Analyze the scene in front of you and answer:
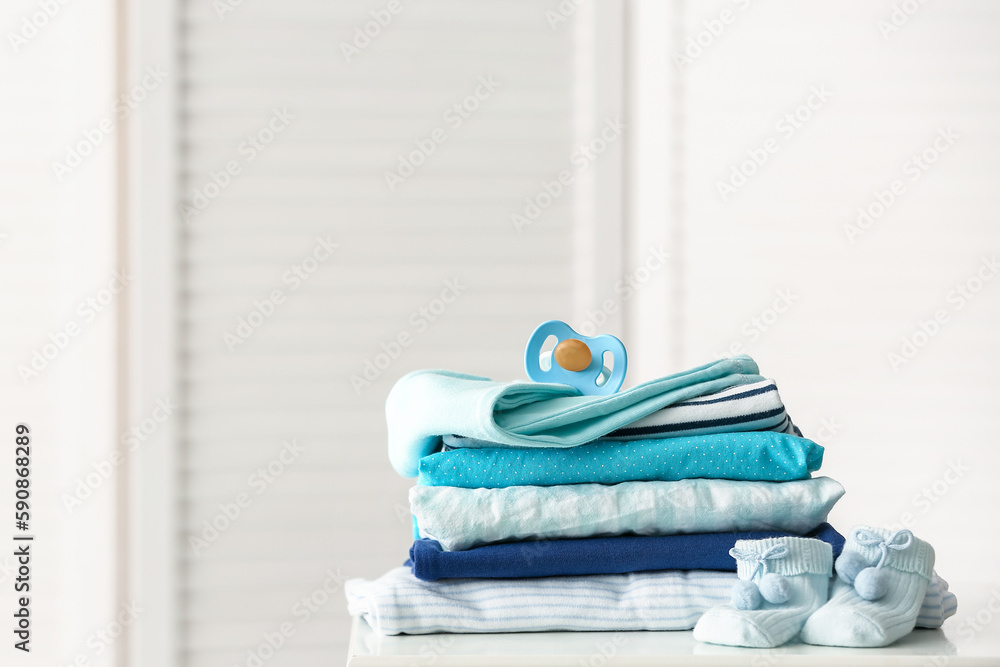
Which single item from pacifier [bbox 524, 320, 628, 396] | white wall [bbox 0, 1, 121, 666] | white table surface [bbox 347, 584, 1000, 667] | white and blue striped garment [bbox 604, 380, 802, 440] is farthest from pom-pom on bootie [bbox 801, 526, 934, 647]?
white wall [bbox 0, 1, 121, 666]

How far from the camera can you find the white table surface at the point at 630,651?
22.5 inches

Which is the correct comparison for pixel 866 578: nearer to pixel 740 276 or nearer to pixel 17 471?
pixel 740 276

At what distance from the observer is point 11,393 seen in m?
1.42

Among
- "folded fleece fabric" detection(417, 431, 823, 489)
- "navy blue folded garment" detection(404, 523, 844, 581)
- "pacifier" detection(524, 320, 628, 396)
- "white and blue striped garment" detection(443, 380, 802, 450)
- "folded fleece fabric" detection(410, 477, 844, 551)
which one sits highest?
"pacifier" detection(524, 320, 628, 396)

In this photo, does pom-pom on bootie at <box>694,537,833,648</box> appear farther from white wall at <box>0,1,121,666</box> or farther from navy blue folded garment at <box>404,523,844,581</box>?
white wall at <box>0,1,121,666</box>

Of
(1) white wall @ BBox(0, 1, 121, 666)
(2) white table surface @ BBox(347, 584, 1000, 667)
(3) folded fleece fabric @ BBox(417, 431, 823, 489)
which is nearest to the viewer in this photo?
(2) white table surface @ BBox(347, 584, 1000, 667)

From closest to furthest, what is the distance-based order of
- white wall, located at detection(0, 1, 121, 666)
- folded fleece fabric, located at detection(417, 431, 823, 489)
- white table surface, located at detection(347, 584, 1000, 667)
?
white table surface, located at detection(347, 584, 1000, 667) → folded fleece fabric, located at detection(417, 431, 823, 489) → white wall, located at detection(0, 1, 121, 666)

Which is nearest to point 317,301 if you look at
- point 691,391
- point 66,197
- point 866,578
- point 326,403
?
point 326,403

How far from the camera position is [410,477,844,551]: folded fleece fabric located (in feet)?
2.16

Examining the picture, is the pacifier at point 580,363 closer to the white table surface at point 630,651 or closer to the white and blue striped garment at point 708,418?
the white and blue striped garment at point 708,418

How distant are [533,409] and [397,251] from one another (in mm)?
886

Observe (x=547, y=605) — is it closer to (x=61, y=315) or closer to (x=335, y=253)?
(x=335, y=253)

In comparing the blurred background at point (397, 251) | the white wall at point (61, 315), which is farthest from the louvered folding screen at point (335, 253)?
the white wall at point (61, 315)

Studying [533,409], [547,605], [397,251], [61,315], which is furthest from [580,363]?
[61,315]
